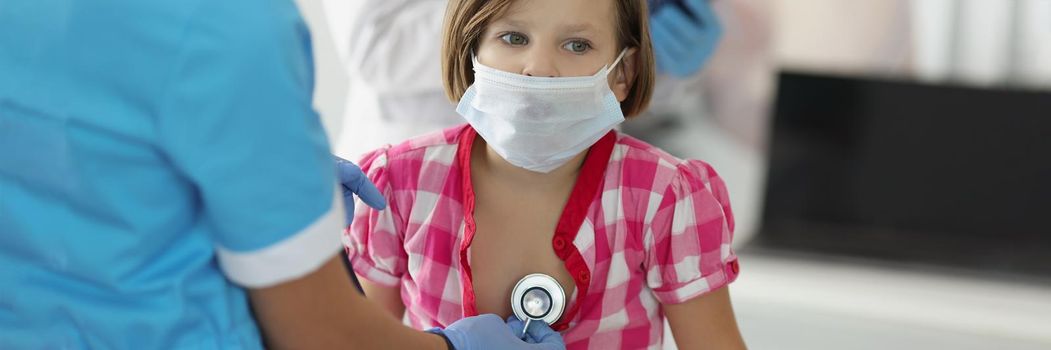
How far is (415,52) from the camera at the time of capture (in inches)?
81.8

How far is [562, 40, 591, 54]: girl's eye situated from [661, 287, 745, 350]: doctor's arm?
377 millimetres

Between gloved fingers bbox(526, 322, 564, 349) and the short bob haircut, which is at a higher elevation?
the short bob haircut

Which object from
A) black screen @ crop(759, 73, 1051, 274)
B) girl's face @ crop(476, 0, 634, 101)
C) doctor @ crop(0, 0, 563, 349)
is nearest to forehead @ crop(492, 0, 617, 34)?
girl's face @ crop(476, 0, 634, 101)

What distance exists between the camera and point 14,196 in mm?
973

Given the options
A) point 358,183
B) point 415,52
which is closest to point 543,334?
point 358,183

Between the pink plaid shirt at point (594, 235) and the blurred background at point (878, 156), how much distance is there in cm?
128

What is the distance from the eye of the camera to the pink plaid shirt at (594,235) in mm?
1521

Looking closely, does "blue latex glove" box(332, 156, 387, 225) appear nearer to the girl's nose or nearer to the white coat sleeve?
the girl's nose

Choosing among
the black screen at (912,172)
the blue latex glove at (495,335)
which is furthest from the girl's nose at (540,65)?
the black screen at (912,172)

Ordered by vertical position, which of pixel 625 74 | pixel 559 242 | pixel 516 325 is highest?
pixel 625 74

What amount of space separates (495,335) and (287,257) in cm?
44

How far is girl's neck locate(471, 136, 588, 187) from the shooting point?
158cm

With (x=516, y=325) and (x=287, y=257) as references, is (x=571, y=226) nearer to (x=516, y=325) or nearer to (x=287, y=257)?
(x=516, y=325)

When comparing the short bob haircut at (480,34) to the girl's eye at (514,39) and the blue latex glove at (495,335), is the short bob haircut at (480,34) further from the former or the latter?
the blue latex glove at (495,335)
